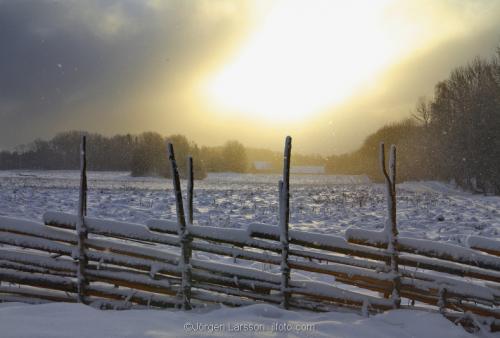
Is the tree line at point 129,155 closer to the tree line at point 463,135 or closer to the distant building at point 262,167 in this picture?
the distant building at point 262,167

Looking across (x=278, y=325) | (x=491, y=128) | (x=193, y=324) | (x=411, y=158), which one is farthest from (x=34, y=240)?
(x=411, y=158)

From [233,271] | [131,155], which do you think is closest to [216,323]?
[233,271]

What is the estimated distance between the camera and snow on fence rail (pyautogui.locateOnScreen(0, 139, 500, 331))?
4.12 metres

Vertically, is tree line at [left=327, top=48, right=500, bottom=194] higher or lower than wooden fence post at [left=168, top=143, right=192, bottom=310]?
higher

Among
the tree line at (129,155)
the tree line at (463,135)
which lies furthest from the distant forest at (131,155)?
the tree line at (463,135)

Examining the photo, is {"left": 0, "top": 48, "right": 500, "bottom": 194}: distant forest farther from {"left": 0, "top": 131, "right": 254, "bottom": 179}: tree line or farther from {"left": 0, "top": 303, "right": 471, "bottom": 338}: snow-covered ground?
{"left": 0, "top": 303, "right": 471, "bottom": 338}: snow-covered ground

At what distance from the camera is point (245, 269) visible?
4.36 meters

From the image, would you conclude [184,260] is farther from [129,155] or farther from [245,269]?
[129,155]

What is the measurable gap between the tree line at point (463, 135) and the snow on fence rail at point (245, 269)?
25.7m

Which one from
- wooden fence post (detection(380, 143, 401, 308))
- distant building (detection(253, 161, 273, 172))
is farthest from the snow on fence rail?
distant building (detection(253, 161, 273, 172))

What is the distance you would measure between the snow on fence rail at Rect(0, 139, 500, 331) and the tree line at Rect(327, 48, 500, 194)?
25.7 metres

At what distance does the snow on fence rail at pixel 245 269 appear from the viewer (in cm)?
412

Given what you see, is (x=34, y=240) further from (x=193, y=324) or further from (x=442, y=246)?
(x=442, y=246)

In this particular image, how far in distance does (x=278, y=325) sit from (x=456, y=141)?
32.2 meters
